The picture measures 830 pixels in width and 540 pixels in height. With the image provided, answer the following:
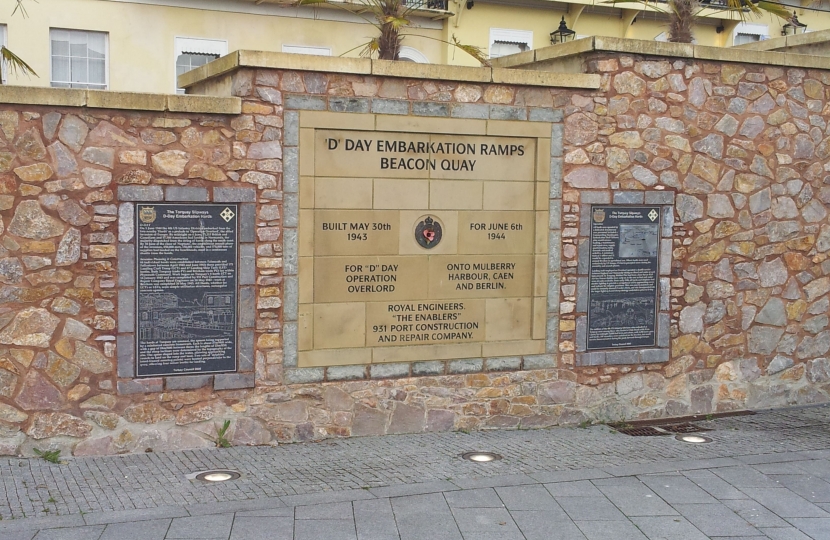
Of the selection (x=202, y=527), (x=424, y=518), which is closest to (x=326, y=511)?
(x=424, y=518)

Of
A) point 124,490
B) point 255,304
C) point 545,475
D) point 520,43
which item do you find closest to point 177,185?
point 255,304

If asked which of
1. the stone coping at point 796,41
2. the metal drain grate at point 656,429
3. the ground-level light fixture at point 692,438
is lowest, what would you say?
the ground-level light fixture at point 692,438

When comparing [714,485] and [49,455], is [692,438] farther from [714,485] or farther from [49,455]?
[49,455]

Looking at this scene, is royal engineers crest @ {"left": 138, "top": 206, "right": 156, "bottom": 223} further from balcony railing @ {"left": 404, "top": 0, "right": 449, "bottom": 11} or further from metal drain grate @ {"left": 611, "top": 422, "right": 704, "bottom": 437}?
balcony railing @ {"left": 404, "top": 0, "right": 449, "bottom": 11}

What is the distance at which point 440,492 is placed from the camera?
7125 mm

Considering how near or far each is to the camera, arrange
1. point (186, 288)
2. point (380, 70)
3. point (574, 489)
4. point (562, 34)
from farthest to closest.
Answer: point (562, 34)
point (380, 70)
point (186, 288)
point (574, 489)

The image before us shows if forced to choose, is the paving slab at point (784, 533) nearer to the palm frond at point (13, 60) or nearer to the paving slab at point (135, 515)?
the paving slab at point (135, 515)

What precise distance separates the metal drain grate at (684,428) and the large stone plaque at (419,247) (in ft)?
5.00

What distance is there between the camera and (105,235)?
764 cm

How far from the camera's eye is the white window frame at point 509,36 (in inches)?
632

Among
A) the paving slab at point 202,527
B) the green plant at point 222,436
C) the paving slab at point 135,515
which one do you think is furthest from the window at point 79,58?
the paving slab at point 202,527

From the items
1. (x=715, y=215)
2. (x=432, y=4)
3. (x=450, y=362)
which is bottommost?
(x=450, y=362)

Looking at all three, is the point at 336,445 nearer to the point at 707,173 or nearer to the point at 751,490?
the point at 751,490

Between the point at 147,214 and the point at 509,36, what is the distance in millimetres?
9790
